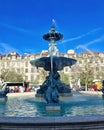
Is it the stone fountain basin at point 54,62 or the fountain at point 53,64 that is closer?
the fountain at point 53,64

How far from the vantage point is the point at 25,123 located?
7.11 metres

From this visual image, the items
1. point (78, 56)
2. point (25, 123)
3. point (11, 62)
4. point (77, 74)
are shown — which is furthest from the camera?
point (11, 62)

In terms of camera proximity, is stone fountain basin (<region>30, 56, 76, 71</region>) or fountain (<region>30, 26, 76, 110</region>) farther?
stone fountain basin (<region>30, 56, 76, 71</region>)

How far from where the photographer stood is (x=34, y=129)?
7164 mm

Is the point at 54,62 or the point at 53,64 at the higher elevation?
the point at 54,62

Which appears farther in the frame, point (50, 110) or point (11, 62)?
point (11, 62)

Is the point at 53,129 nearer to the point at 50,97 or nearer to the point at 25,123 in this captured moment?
the point at 25,123

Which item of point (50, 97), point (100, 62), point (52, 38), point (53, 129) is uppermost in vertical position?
point (100, 62)

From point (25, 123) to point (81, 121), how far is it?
4.37 feet

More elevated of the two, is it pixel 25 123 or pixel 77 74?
pixel 77 74

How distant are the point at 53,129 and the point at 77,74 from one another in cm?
6860

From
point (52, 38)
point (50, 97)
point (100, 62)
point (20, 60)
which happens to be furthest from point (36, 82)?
point (50, 97)

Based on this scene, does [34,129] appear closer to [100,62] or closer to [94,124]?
[94,124]

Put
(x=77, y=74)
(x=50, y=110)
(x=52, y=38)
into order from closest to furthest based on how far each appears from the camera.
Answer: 1. (x=50, y=110)
2. (x=52, y=38)
3. (x=77, y=74)
